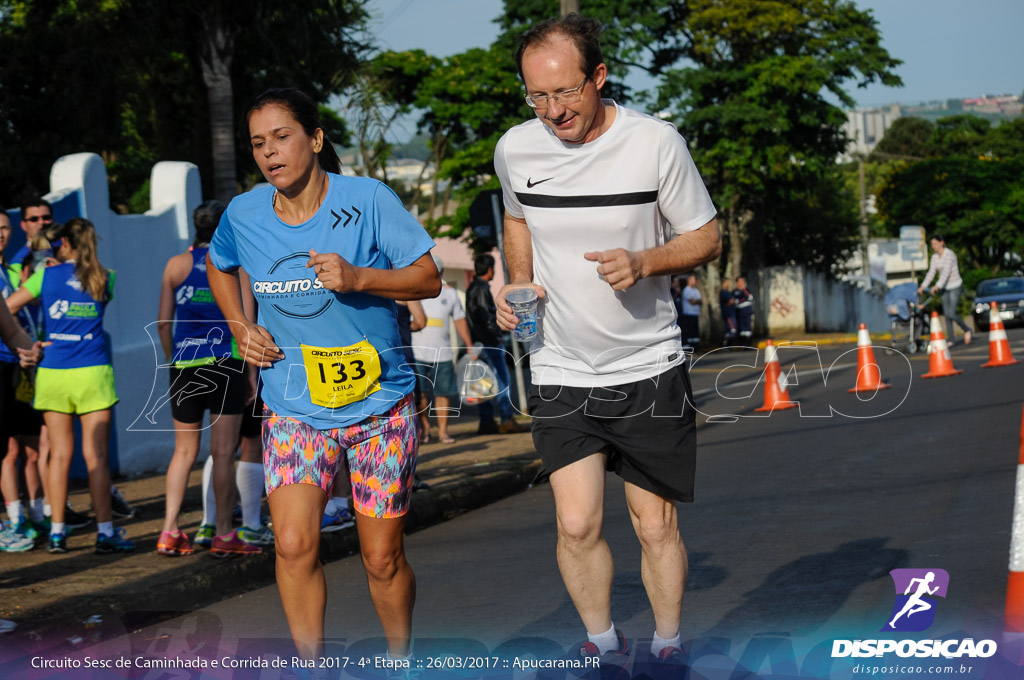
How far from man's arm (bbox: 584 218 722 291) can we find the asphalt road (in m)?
1.49

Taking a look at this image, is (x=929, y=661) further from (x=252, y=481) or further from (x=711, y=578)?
(x=252, y=481)

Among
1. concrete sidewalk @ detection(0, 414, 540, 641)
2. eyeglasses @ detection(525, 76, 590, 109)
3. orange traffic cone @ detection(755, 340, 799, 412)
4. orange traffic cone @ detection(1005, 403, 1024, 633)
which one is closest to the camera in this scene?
orange traffic cone @ detection(1005, 403, 1024, 633)

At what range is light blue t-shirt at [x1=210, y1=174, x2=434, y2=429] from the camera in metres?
3.92

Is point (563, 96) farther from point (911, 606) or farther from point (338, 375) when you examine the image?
point (911, 606)

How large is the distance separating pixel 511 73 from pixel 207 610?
32842mm

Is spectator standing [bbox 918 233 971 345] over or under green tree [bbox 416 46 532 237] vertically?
under

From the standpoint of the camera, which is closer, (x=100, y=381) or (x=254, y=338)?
(x=254, y=338)

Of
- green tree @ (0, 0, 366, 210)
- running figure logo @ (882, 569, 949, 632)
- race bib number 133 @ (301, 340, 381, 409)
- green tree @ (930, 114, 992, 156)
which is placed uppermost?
green tree @ (930, 114, 992, 156)

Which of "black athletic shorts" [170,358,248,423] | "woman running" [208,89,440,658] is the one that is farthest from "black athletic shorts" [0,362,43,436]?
"woman running" [208,89,440,658]

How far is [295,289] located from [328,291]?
0.11 meters

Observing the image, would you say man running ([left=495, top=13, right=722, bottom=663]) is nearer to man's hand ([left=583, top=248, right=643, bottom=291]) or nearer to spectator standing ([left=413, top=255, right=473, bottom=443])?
Answer: man's hand ([left=583, top=248, right=643, bottom=291])

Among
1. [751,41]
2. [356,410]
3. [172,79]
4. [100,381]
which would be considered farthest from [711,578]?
[751,41]

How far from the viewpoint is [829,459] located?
9617mm

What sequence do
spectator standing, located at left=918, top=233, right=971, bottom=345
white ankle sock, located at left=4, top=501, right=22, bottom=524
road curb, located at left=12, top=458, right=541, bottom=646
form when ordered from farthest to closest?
spectator standing, located at left=918, top=233, right=971, bottom=345 < white ankle sock, located at left=4, top=501, right=22, bottom=524 < road curb, located at left=12, top=458, right=541, bottom=646
